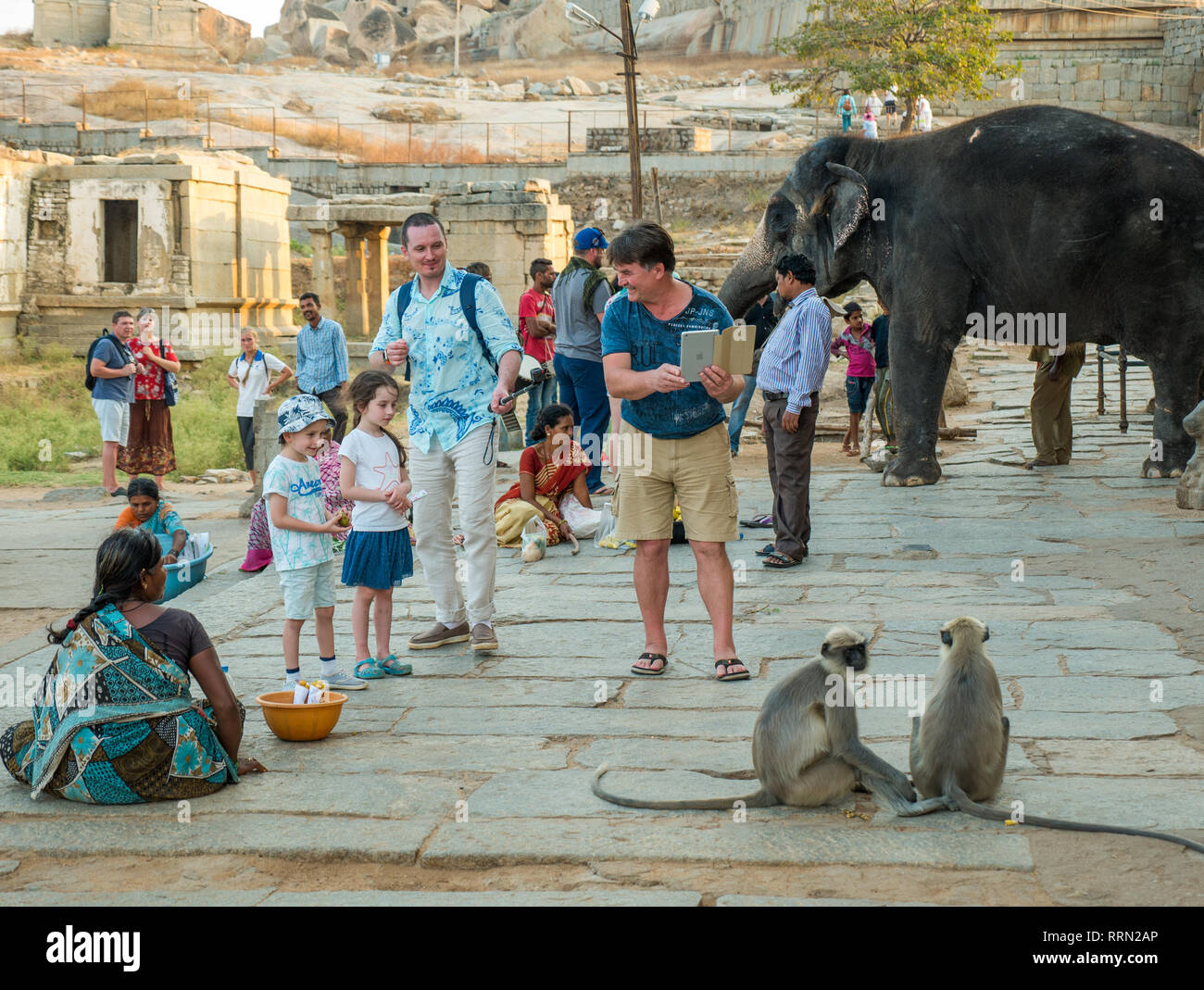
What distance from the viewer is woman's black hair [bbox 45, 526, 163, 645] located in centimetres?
439

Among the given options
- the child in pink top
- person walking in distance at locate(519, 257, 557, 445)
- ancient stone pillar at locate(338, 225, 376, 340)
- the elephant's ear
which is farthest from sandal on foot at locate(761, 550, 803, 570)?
ancient stone pillar at locate(338, 225, 376, 340)

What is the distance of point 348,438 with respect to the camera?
19.9 feet

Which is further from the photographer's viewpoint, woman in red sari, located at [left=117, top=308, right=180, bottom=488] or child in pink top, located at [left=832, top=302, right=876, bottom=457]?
child in pink top, located at [left=832, top=302, right=876, bottom=457]

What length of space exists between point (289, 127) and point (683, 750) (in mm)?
39823

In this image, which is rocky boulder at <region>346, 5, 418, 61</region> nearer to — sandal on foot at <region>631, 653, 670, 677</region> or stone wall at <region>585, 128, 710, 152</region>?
stone wall at <region>585, 128, 710, 152</region>

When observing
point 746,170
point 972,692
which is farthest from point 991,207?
point 746,170

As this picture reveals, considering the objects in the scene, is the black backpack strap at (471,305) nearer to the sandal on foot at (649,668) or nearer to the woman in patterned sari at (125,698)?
the sandal on foot at (649,668)

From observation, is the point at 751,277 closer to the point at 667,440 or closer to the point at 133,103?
the point at 667,440

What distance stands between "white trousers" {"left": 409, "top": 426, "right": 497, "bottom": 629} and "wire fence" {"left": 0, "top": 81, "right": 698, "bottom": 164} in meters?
33.0

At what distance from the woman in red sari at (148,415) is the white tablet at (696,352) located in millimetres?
8466

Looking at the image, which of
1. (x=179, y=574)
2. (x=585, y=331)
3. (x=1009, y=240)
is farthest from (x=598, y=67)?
(x=179, y=574)

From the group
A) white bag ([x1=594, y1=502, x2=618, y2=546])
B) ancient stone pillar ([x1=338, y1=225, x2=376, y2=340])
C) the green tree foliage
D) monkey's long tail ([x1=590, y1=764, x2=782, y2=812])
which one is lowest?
monkey's long tail ([x1=590, y1=764, x2=782, y2=812])

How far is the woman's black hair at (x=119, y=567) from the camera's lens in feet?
14.4

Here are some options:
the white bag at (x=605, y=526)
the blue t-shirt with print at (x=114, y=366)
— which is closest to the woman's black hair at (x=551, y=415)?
the white bag at (x=605, y=526)
